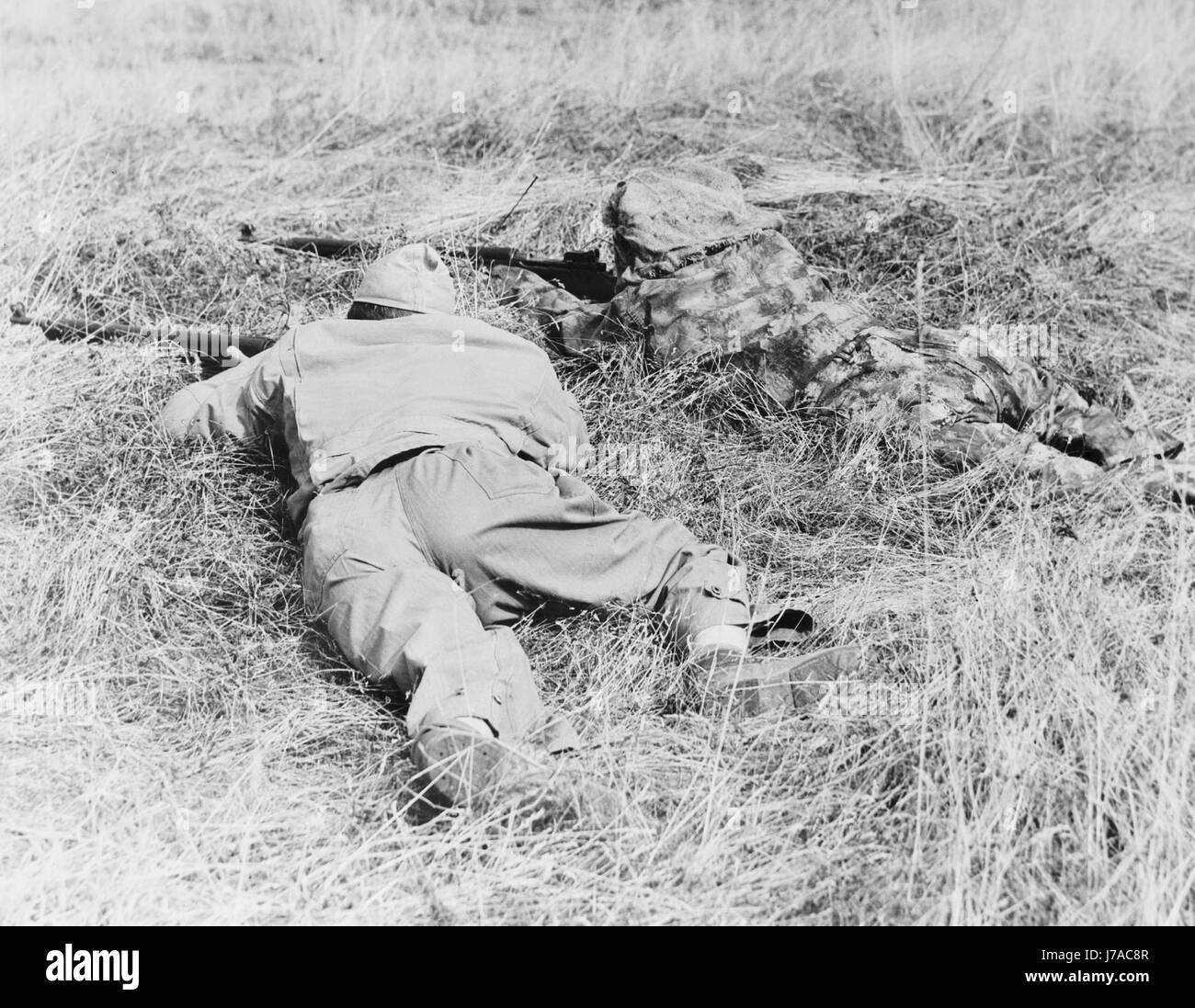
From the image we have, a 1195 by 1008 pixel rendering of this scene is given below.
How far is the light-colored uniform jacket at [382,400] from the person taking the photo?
139 inches

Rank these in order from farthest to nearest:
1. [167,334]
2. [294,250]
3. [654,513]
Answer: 1. [294,250]
2. [167,334]
3. [654,513]

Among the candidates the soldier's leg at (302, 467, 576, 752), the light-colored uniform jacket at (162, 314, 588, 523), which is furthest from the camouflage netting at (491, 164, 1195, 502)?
the soldier's leg at (302, 467, 576, 752)

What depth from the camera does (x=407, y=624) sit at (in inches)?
123

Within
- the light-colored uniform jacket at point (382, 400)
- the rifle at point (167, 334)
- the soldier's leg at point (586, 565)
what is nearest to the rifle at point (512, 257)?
the rifle at point (167, 334)

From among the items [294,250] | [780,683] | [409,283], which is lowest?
[780,683]

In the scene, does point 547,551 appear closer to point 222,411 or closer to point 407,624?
point 407,624

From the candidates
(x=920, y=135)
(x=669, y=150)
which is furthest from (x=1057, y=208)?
(x=669, y=150)

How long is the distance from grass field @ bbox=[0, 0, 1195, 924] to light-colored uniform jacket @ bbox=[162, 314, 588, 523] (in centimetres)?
27

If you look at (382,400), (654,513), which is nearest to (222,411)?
(382,400)

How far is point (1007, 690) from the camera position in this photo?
314 cm

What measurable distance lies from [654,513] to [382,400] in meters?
1.04

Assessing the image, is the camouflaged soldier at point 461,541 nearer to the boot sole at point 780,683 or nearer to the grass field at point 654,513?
the boot sole at point 780,683

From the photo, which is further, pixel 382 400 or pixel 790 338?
pixel 790 338
